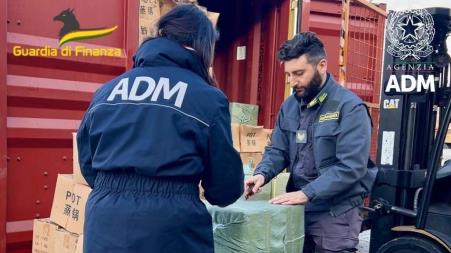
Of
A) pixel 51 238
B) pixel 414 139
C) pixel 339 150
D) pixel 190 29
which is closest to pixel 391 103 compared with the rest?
pixel 414 139

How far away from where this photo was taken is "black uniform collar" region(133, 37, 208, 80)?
179 cm

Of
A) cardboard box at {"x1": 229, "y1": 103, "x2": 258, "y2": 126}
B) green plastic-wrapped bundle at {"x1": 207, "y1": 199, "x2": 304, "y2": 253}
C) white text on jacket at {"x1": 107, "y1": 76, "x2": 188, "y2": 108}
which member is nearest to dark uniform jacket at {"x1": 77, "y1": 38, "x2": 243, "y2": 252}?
white text on jacket at {"x1": 107, "y1": 76, "x2": 188, "y2": 108}

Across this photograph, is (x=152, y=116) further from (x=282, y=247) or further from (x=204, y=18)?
(x=282, y=247)

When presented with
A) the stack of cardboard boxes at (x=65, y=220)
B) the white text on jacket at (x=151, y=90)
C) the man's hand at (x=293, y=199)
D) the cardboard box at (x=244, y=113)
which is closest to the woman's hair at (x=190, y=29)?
the white text on jacket at (x=151, y=90)

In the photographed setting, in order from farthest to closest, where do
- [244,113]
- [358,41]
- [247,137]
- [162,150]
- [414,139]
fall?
[358,41] → [244,113] → [247,137] → [414,139] → [162,150]

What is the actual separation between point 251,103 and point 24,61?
95.9 inches

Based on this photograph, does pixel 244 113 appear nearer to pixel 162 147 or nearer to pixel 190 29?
pixel 190 29

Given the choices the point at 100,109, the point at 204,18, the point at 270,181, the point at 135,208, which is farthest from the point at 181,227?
the point at 270,181

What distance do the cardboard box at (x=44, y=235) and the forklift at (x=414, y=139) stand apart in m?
1.97

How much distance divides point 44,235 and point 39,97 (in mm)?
839

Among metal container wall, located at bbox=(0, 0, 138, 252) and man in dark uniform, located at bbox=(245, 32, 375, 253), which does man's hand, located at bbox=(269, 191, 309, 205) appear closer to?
man in dark uniform, located at bbox=(245, 32, 375, 253)

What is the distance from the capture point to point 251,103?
4934 mm

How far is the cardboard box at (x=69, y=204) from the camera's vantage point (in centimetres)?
285

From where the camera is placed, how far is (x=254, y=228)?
2.09m
